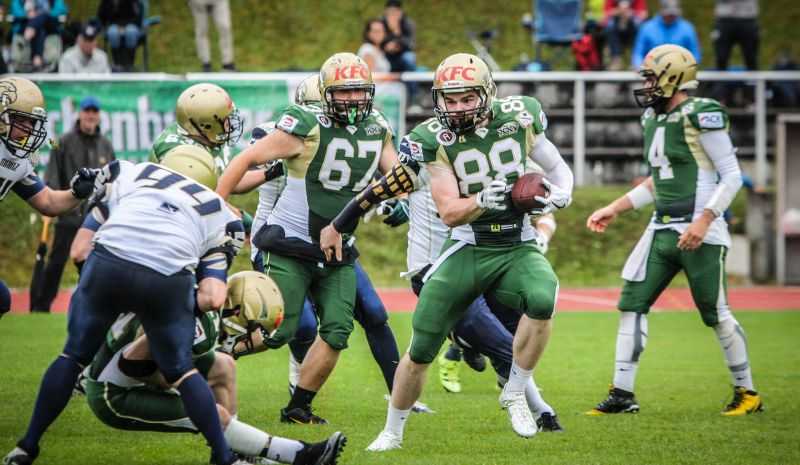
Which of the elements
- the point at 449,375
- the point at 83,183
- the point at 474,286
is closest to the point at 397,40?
the point at 449,375

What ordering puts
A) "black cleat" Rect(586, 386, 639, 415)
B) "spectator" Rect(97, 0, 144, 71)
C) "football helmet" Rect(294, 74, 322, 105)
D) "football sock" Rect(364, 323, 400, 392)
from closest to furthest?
1. "football sock" Rect(364, 323, 400, 392)
2. "football helmet" Rect(294, 74, 322, 105)
3. "black cleat" Rect(586, 386, 639, 415)
4. "spectator" Rect(97, 0, 144, 71)

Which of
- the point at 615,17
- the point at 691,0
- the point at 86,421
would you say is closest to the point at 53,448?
the point at 86,421

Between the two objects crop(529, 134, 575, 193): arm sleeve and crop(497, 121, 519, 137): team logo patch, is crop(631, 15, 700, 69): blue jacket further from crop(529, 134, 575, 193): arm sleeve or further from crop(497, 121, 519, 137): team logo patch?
crop(497, 121, 519, 137): team logo patch

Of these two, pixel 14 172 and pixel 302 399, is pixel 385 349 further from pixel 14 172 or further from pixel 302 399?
pixel 14 172

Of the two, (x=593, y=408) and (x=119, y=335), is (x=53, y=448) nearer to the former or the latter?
(x=119, y=335)

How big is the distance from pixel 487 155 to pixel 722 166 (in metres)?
1.92

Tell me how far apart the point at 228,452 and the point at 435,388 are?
12.3ft

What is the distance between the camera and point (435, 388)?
29.0 feet

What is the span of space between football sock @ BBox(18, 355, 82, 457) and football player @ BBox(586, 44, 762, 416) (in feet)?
11.4

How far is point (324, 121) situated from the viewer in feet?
22.7

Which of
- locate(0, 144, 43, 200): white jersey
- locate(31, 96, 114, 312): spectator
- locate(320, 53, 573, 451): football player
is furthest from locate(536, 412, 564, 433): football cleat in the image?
locate(31, 96, 114, 312): spectator

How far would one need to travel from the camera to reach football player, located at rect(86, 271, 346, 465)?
542 cm

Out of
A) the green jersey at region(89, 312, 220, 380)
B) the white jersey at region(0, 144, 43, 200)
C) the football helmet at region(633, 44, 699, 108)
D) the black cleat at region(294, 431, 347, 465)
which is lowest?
the black cleat at region(294, 431, 347, 465)

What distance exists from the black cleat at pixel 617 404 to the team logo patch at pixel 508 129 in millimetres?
2031
